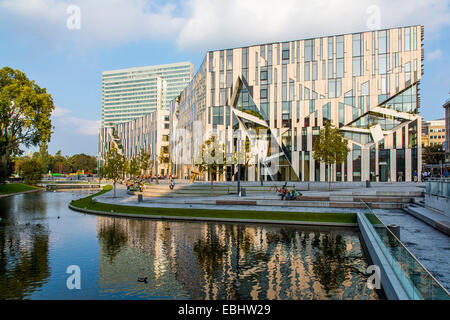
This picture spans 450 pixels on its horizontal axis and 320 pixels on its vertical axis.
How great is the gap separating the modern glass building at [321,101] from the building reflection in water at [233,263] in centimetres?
3165

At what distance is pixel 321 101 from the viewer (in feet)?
174

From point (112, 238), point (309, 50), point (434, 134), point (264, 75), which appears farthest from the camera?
point (434, 134)

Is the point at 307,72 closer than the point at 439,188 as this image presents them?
No

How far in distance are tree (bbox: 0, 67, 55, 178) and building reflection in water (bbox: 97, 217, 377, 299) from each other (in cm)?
3376

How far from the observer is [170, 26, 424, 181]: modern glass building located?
4953cm

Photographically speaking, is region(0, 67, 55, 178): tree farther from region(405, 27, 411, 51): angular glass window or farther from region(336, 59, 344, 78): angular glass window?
region(405, 27, 411, 51): angular glass window

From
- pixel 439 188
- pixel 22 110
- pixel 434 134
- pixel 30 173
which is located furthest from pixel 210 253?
pixel 434 134

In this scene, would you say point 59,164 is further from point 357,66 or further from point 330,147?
point 330,147

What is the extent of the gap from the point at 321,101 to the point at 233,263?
45.8 m

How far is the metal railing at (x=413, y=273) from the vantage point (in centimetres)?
598

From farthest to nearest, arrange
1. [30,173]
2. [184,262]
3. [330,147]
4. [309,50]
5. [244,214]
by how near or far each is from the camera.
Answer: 1. [30,173]
2. [309,50]
3. [330,147]
4. [244,214]
5. [184,262]

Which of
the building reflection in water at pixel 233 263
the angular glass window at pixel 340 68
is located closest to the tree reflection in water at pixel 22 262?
the building reflection in water at pixel 233 263

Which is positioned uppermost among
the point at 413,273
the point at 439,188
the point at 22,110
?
the point at 22,110
